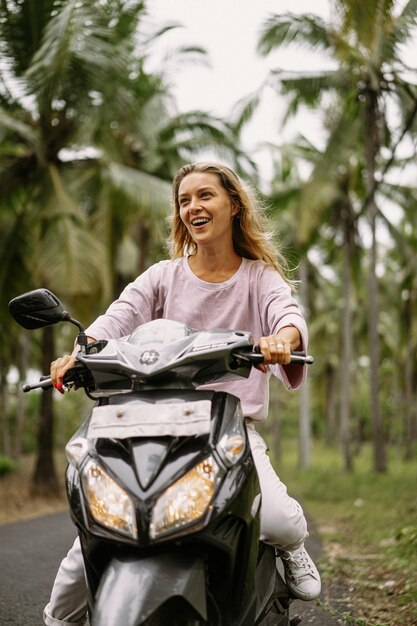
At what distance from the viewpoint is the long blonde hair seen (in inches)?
109

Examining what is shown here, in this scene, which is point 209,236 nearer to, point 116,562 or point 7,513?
point 116,562

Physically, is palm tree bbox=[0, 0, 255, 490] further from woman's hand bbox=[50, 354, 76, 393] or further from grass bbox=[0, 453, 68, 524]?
woman's hand bbox=[50, 354, 76, 393]

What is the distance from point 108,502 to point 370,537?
6067mm

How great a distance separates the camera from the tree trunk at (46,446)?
13031 millimetres

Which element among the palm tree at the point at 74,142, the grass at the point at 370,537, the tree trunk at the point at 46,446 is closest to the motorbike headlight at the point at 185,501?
the grass at the point at 370,537

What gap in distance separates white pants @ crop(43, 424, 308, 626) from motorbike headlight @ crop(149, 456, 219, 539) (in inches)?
19.8

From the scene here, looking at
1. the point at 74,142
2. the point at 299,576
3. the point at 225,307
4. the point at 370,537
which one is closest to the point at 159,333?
the point at 225,307

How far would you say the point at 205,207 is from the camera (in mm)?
2672

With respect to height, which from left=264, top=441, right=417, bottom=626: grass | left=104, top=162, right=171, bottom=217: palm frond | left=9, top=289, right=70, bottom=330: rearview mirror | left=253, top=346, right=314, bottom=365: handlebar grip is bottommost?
left=264, top=441, right=417, bottom=626: grass

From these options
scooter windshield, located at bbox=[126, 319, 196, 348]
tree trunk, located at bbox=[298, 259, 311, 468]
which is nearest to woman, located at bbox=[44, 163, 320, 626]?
scooter windshield, located at bbox=[126, 319, 196, 348]

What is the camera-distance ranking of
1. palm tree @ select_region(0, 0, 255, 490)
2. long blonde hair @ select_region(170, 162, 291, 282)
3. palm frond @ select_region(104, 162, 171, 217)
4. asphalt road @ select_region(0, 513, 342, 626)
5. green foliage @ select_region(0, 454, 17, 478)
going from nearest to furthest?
long blonde hair @ select_region(170, 162, 291, 282) → asphalt road @ select_region(0, 513, 342, 626) → palm tree @ select_region(0, 0, 255, 490) → palm frond @ select_region(104, 162, 171, 217) → green foliage @ select_region(0, 454, 17, 478)

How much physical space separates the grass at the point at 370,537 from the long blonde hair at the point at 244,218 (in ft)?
6.62

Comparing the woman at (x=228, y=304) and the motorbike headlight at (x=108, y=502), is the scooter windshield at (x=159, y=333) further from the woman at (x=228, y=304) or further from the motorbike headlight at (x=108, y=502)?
the motorbike headlight at (x=108, y=502)

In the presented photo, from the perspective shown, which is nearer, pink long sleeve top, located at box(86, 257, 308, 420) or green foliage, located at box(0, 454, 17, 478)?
pink long sleeve top, located at box(86, 257, 308, 420)
